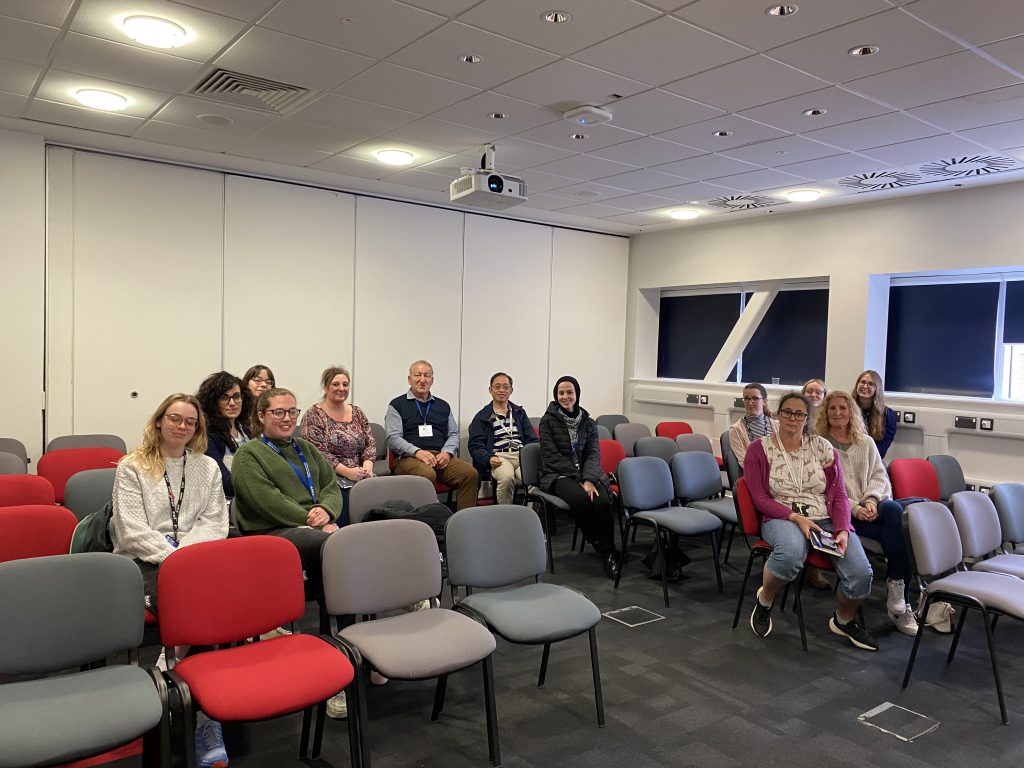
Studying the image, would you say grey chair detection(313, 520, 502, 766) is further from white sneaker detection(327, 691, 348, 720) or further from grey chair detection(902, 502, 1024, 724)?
grey chair detection(902, 502, 1024, 724)

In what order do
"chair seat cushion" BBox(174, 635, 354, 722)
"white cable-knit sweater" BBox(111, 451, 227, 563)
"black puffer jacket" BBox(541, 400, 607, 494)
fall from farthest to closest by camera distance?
"black puffer jacket" BBox(541, 400, 607, 494) → "white cable-knit sweater" BBox(111, 451, 227, 563) → "chair seat cushion" BBox(174, 635, 354, 722)

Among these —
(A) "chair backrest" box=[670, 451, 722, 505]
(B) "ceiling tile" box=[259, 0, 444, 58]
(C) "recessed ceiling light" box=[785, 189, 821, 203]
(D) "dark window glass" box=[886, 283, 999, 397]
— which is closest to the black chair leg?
(A) "chair backrest" box=[670, 451, 722, 505]

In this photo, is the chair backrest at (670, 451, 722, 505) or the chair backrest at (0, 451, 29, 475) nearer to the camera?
the chair backrest at (0, 451, 29, 475)

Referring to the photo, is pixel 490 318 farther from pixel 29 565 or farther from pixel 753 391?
pixel 29 565

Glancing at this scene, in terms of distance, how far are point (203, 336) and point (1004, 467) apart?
6.98 m

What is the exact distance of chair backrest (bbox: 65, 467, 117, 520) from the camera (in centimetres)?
392

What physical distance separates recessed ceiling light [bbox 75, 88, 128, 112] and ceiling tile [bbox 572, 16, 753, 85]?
115 inches

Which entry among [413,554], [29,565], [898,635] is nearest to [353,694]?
[413,554]

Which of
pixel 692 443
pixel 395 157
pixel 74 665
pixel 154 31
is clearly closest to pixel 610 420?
pixel 692 443

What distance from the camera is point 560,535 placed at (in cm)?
650

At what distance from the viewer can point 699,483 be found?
18.1 feet

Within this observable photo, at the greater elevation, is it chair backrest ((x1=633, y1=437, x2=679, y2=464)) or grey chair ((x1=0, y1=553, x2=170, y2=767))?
chair backrest ((x1=633, y1=437, x2=679, y2=464))

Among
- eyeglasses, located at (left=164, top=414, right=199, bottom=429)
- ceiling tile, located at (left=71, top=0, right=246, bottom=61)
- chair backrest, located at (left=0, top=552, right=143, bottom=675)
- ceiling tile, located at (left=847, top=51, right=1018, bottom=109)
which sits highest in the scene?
ceiling tile, located at (left=847, top=51, right=1018, bottom=109)

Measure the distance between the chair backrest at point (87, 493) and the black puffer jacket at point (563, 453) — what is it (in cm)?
297
